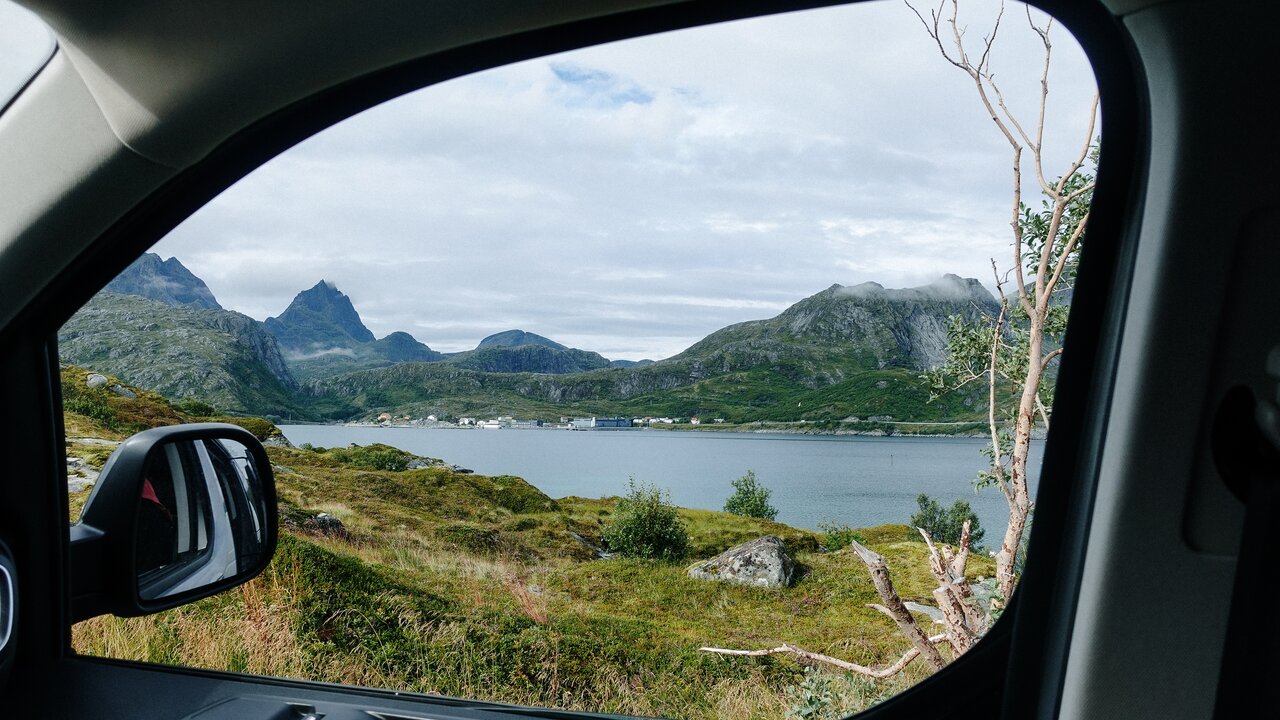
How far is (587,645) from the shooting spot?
23.8 ft

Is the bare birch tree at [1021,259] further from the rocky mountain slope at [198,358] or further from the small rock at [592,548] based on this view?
the small rock at [592,548]

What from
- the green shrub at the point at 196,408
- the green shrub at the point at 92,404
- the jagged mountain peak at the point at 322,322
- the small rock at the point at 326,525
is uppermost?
the jagged mountain peak at the point at 322,322

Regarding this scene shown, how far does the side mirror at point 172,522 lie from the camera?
2.81 feet

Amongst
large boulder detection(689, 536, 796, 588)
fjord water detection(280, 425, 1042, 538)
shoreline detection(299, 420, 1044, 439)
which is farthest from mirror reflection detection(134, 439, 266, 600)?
large boulder detection(689, 536, 796, 588)

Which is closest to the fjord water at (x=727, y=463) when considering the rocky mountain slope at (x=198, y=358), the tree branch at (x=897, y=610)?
the rocky mountain slope at (x=198, y=358)

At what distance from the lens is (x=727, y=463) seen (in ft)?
33.9

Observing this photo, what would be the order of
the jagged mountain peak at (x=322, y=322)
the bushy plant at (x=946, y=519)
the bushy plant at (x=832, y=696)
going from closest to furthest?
the bushy plant at (x=832, y=696), the bushy plant at (x=946, y=519), the jagged mountain peak at (x=322, y=322)

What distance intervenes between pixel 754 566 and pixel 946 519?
3017 mm

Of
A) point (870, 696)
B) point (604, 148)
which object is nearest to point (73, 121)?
point (604, 148)

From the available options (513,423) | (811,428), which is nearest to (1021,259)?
(811,428)

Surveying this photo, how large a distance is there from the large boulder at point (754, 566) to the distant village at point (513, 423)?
273cm

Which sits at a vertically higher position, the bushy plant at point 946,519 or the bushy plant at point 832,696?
the bushy plant at point 946,519

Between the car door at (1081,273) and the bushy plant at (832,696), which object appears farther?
the bushy plant at (832,696)

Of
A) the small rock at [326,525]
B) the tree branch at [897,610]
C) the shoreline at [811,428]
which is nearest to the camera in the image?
the tree branch at [897,610]
